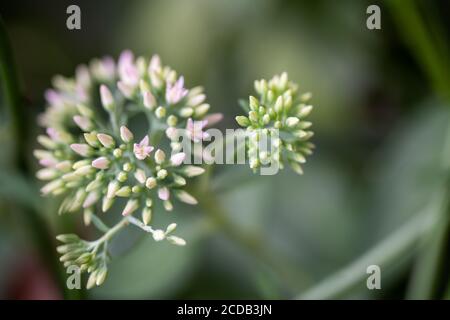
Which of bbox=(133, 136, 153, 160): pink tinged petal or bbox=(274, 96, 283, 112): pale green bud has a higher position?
bbox=(274, 96, 283, 112): pale green bud

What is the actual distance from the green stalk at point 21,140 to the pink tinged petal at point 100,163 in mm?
205

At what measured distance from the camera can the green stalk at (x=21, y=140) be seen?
912mm

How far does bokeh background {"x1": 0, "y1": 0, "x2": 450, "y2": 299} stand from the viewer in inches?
47.4

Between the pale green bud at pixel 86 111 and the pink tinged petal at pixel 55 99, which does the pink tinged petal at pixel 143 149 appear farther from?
the pink tinged petal at pixel 55 99

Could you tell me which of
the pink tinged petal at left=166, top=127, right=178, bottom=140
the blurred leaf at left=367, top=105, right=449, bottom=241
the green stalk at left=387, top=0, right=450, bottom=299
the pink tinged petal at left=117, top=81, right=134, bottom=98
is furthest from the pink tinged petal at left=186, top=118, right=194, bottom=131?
the blurred leaf at left=367, top=105, right=449, bottom=241

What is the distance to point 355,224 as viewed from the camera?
1357mm

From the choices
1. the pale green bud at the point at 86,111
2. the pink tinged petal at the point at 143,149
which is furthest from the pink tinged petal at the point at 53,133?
the pink tinged petal at the point at 143,149

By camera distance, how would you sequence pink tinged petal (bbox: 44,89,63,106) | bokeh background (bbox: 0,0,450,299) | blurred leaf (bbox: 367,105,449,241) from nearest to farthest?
1. pink tinged petal (bbox: 44,89,63,106)
2. bokeh background (bbox: 0,0,450,299)
3. blurred leaf (bbox: 367,105,449,241)

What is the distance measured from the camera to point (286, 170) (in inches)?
53.4

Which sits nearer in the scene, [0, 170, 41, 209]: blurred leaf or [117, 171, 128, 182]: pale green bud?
[117, 171, 128, 182]: pale green bud

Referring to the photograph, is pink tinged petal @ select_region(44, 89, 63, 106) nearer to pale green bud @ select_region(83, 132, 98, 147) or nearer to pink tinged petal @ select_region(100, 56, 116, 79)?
pink tinged petal @ select_region(100, 56, 116, 79)

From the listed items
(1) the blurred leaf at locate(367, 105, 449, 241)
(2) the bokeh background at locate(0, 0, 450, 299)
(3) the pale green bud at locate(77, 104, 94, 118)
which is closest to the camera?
(3) the pale green bud at locate(77, 104, 94, 118)

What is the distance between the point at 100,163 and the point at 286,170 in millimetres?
589

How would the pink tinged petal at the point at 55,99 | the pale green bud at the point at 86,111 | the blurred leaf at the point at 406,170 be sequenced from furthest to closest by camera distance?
the blurred leaf at the point at 406,170 → the pink tinged petal at the point at 55,99 → the pale green bud at the point at 86,111
